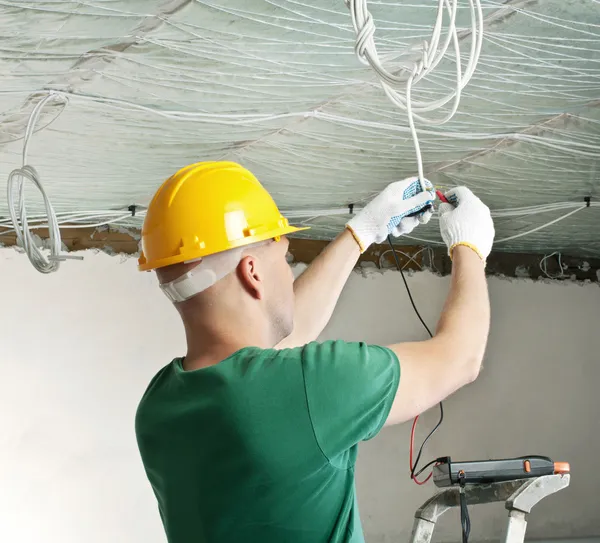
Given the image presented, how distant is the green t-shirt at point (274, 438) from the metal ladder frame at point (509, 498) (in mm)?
923

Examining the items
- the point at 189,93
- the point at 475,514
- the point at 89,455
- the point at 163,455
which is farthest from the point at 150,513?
the point at 163,455

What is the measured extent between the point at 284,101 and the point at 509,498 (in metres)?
1.51

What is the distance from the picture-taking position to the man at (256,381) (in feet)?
3.80

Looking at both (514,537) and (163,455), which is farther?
(514,537)

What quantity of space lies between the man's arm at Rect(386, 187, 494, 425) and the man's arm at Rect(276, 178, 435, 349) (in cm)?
32

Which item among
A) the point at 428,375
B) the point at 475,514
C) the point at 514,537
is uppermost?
the point at 428,375

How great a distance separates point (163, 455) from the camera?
51.3 inches

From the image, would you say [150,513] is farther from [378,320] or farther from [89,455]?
[378,320]

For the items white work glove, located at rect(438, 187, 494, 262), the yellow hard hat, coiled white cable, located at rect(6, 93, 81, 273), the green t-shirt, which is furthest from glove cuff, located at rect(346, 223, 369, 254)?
coiled white cable, located at rect(6, 93, 81, 273)

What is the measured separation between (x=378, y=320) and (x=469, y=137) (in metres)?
2.46

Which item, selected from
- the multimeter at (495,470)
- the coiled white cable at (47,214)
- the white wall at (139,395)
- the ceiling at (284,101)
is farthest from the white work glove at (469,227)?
the white wall at (139,395)

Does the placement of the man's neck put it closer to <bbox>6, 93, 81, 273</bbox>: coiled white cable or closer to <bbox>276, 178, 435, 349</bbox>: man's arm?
<bbox>276, 178, 435, 349</bbox>: man's arm

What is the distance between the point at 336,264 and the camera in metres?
1.83

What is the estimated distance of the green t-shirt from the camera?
3.77ft
